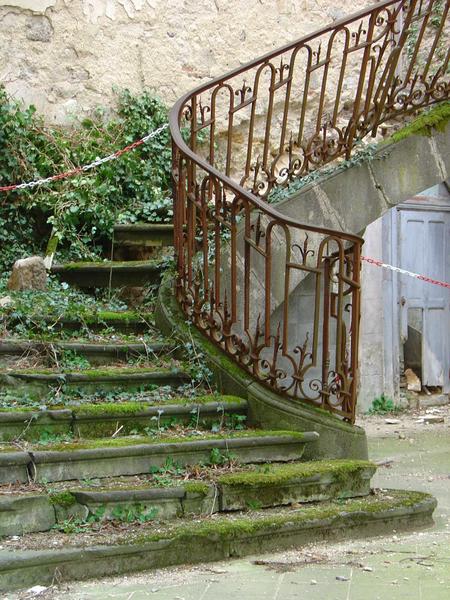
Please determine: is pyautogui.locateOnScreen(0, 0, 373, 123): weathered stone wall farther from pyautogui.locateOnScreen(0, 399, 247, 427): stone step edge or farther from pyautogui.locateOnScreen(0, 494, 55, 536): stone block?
pyautogui.locateOnScreen(0, 494, 55, 536): stone block

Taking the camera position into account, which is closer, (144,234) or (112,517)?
(112,517)

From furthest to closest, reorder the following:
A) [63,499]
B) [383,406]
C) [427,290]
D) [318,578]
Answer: [427,290] → [383,406] → [63,499] → [318,578]

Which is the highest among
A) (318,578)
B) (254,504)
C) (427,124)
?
(427,124)

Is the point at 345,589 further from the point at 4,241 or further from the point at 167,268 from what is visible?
the point at 4,241

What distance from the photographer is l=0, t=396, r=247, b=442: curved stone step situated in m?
4.41

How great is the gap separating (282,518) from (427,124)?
10.9 feet

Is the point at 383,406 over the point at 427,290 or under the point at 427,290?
under

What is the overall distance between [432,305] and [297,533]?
6048 mm

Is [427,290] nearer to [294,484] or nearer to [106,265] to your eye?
[106,265]

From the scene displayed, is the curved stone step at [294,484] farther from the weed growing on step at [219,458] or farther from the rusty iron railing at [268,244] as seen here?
the rusty iron railing at [268,244]

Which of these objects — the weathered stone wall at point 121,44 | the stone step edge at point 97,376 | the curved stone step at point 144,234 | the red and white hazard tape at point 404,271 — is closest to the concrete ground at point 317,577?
the stone step edge at point 97,376

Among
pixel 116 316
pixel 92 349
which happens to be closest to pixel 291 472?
pixel 92 349

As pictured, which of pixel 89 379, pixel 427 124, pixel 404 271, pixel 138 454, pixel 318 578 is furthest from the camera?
pixel 404 271

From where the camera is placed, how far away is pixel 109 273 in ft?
20.7
